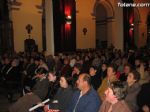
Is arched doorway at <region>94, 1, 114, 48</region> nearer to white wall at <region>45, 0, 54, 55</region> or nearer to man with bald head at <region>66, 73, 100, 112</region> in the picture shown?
white wall at <region>45, 0, 54, 55</region>

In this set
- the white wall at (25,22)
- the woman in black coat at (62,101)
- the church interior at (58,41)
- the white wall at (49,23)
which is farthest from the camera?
the white wall at (25,22)

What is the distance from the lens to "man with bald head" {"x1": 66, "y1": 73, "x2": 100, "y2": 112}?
4730 millimetres

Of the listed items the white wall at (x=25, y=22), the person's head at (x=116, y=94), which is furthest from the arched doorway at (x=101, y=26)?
the person's head at (x=116, y=94)

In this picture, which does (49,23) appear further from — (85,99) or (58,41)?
(85,99)

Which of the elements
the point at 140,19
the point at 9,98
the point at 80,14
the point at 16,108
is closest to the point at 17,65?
the point at 9,98

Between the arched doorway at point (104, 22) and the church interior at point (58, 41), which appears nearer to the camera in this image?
the church interior at point (58, 41)

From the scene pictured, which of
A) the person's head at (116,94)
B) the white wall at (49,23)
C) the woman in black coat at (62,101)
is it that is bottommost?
the woman in black coat at (62,101)

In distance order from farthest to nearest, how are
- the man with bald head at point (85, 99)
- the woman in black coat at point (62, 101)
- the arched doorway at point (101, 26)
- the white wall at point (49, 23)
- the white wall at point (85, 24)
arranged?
the arched doorway at point (101, 26) < the white wall at point (85, 24) < the white wall at point (49, 23) < the woman in black coat at point (62, 101) < the man with bald head at point (85, 99)

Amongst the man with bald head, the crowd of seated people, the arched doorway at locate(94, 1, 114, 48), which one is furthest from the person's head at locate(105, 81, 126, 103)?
the arched doorway at locate(94, 1, 114, 48)

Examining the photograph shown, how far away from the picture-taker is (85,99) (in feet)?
15.8

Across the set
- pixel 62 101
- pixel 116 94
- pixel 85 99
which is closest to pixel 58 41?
pixel 62 101

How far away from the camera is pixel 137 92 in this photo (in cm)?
543

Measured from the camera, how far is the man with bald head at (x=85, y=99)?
473 centimetres

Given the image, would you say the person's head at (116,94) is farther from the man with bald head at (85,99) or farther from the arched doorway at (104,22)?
the arched doorway at (104,22)
